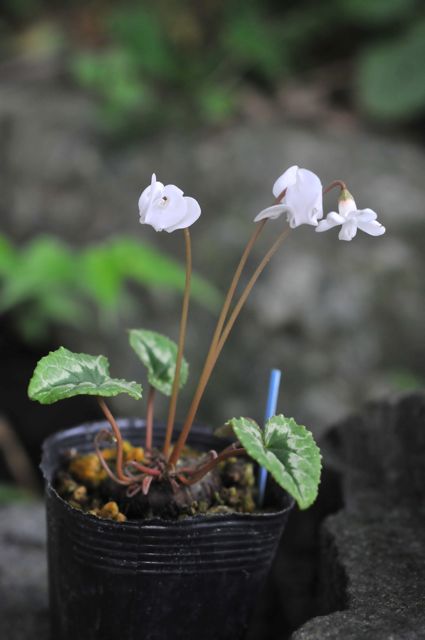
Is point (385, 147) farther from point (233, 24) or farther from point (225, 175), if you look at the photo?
point (233, 24)

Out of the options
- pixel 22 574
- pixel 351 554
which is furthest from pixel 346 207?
pixel 22 574

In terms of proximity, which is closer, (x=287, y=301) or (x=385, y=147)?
(x=287, y=301)

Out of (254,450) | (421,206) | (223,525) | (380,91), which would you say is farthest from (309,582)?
(380,91)

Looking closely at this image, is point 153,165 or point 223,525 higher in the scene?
point 153,165

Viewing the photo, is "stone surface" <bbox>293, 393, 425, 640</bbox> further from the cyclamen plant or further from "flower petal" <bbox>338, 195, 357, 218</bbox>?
"flower petal" <bbox>338, 195, 357, 218</bbox>

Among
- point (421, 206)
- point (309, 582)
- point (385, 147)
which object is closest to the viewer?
point (309, 582)

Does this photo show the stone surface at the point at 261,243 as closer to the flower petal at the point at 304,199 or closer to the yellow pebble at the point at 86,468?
the yellow pebble at the point at 86,468
